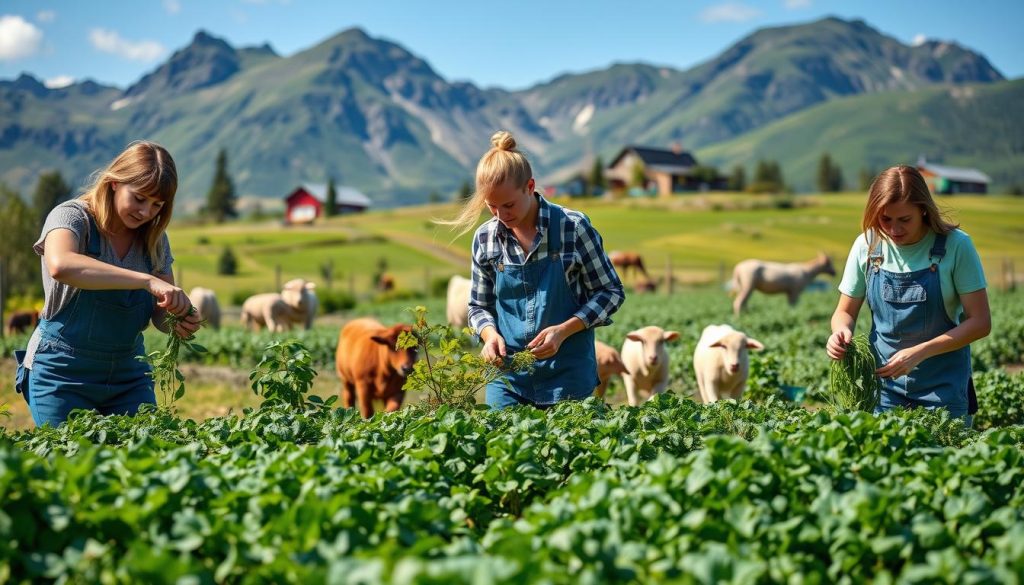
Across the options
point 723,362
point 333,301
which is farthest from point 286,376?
point 333,301

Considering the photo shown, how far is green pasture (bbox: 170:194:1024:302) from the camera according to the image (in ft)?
203

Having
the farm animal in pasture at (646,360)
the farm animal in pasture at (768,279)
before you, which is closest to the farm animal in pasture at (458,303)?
the farm animal in pasture at (768,279)

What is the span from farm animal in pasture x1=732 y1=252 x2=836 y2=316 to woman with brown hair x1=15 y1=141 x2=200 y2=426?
21.5m

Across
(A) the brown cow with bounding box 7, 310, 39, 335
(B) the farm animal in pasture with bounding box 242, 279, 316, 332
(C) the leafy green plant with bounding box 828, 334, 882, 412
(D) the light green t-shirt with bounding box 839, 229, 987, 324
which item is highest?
(D) the light green t-shirt with bounding box 839, 229, 987, 324

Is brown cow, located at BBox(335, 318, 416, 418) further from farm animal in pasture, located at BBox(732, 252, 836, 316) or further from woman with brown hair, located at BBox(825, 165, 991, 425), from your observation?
farm animal in pasture, located at BBox(732, 252, 836, 316)

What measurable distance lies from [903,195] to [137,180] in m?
4.51

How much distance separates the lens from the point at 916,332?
6.02m

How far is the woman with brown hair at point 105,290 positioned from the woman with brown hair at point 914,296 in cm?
424

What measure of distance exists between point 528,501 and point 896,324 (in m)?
2.77

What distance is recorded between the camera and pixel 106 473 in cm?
413

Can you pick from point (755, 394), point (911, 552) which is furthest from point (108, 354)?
point (755, 394)

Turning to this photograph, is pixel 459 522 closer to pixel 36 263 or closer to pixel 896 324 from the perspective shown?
pixel 896 324

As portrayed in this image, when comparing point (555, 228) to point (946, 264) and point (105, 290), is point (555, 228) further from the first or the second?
point (105, 290)

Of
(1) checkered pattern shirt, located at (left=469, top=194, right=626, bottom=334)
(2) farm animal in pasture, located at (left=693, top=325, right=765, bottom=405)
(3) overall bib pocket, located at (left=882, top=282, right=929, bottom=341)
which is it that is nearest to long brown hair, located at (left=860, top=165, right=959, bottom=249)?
(3) overall bib pocket, located at (left=882, top=282, right=929, bottom=341)
